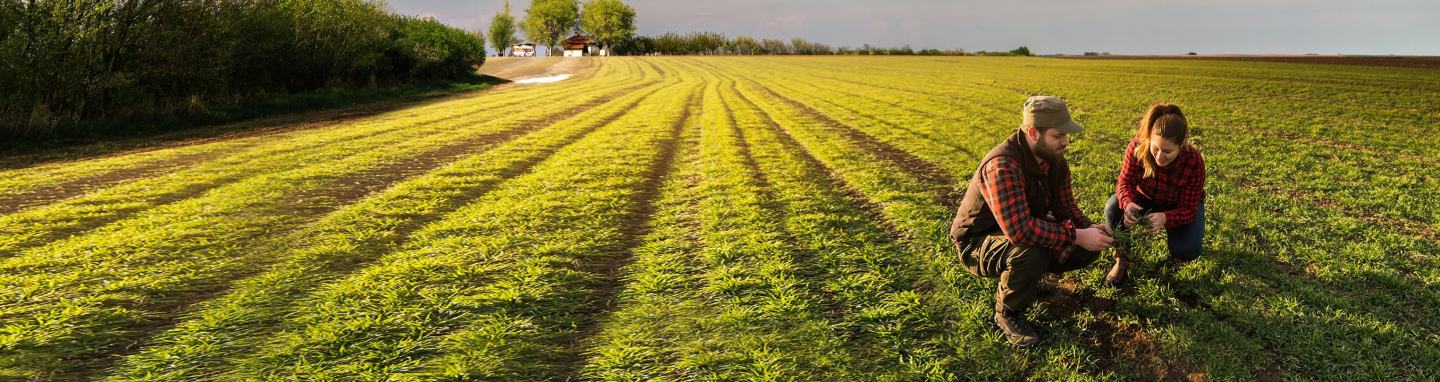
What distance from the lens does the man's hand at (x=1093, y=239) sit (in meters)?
3.82

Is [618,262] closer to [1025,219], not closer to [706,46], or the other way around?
[1025,219]

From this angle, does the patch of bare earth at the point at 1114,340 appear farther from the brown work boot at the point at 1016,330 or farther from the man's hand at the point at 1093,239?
the man's hand at the point at 1093,239

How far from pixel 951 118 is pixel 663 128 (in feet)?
29.8

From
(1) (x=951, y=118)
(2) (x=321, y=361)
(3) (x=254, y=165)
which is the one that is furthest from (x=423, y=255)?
(1) (x=951, y=118)

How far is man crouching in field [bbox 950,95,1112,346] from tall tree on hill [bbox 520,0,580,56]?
419 feet

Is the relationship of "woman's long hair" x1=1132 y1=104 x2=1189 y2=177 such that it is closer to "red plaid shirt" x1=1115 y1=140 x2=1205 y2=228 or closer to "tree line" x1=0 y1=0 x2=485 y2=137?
"red plaid shirt" x1=1115 y1=140 x2=1205 y2=228

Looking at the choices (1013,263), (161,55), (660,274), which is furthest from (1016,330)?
(161,55)

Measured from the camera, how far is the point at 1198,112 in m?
19.4

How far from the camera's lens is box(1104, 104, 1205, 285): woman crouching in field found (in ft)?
15.8

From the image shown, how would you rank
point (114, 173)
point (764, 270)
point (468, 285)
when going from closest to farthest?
point (468, 285) → point (764, 270) → point (114, 173)

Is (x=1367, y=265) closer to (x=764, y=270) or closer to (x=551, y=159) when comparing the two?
(x=764, y=270)

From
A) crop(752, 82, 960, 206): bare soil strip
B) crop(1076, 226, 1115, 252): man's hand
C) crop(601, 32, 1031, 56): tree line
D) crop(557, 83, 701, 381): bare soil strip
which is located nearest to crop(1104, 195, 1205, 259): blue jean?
crop(1076, 226, 1115, 252): man's hand

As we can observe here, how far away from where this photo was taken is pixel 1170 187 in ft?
16.7

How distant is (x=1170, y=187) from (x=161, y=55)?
83.0ft
